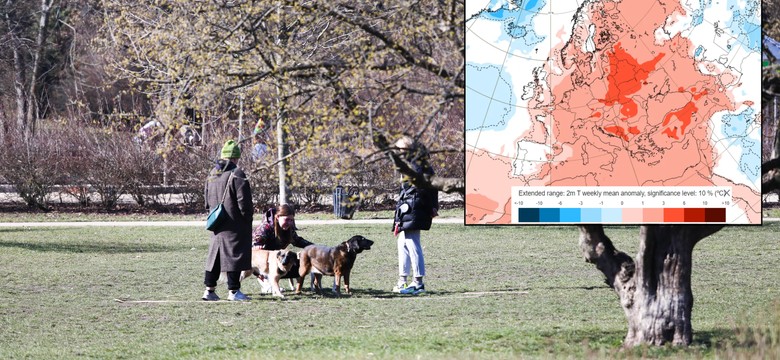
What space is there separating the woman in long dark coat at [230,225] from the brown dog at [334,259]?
0.81m

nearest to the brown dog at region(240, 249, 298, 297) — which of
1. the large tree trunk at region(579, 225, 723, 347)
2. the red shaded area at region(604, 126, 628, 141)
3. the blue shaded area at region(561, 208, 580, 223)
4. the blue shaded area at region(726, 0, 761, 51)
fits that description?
the large tree trunk at region(579, 225, 723, 347)

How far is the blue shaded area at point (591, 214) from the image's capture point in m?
8.69

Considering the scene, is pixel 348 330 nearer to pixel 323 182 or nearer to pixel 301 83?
pixel 323 182

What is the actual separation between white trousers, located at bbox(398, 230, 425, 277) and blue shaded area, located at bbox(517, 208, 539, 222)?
5.12 metres

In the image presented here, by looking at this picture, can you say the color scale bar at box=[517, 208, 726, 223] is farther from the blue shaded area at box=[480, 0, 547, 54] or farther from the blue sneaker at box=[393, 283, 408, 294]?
the blue sneaker at box=[393, 283, 408, 294]

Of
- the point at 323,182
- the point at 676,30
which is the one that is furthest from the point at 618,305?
the point at 676,30

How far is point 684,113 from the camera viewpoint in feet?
28.2

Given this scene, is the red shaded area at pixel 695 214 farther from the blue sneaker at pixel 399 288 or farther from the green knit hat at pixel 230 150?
the blue sneaker at pixel 399 288

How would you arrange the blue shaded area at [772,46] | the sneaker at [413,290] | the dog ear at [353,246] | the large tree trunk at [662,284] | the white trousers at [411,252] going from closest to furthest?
1. the blue shaded area at [772,46]
2. the large tree trunk at [662,284]
3. the dog ear at [353,246]
4. the white trousers at [411,252]
5. the sneaker at [413,290]

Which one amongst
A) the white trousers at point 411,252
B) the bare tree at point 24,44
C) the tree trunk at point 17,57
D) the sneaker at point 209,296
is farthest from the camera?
the bare tree at point 24,44

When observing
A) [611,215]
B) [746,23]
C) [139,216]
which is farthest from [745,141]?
[139,216]

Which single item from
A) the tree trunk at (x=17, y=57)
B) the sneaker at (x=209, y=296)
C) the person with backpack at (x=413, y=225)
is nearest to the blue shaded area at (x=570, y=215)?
the person with backpack at (x=413, y=225)

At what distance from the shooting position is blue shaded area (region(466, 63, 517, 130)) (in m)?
8.68

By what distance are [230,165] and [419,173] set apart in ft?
14.8
